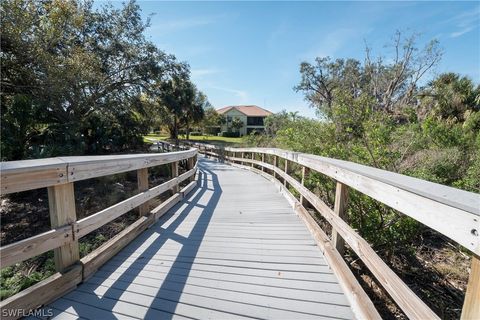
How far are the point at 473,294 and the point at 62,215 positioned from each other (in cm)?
267

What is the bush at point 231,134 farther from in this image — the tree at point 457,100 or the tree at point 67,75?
the tree at point 457,100

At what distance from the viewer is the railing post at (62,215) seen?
2.09 m

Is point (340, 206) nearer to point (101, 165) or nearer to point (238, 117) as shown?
point (101, 165)

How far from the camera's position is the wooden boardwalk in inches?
79.1

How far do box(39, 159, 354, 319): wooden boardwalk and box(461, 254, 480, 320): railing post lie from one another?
0.98m

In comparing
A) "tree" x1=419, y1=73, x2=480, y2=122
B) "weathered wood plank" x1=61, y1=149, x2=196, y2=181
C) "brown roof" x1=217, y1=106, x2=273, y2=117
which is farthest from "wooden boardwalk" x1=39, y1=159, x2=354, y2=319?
"brown roof" x1=217, y1=106, x2=273, y2=117

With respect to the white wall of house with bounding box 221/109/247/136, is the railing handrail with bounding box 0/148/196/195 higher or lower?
lower

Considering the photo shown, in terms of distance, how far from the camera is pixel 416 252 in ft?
14.1

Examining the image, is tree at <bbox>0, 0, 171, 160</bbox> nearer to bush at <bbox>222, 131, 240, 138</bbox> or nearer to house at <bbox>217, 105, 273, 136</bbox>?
bush at <bbox>222, 131, 240, 138</bbox>

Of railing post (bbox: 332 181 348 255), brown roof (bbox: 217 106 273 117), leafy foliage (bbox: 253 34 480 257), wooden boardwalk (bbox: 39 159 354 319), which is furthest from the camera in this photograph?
brown roof (bbox: 217 106 273 117)

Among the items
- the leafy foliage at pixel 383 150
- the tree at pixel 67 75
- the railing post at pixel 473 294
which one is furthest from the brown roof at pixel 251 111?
the railing post at pixel 473 294

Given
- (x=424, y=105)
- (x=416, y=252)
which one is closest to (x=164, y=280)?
(x=416, y=252)

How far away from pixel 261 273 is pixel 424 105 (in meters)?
17.5

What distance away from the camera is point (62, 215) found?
2.14 m
